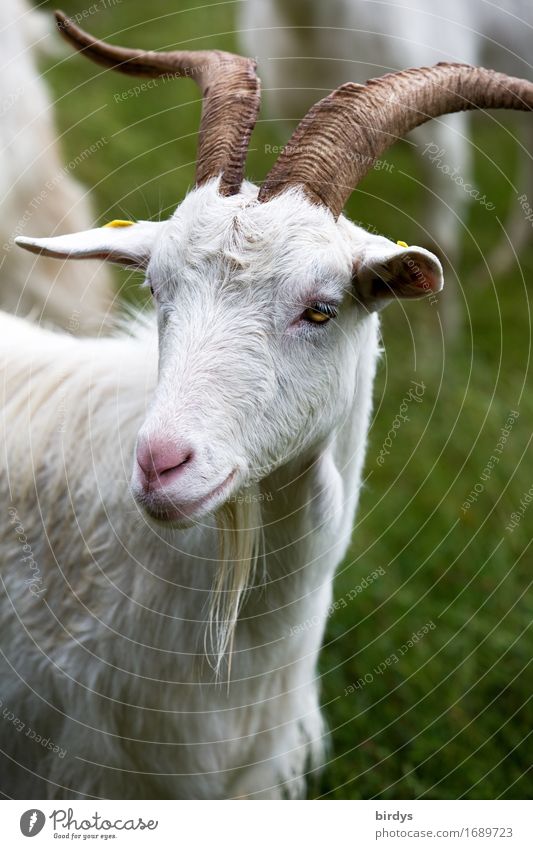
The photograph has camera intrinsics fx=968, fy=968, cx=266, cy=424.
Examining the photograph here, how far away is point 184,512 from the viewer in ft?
8.11

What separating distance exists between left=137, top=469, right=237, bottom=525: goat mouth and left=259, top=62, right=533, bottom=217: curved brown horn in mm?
866

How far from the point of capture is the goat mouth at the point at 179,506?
8.04 feet

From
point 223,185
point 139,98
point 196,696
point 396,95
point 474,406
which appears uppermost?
point 396,95

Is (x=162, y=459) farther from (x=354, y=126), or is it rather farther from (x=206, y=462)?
(x=354, y=126)

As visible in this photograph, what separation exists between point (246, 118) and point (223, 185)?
0.25m

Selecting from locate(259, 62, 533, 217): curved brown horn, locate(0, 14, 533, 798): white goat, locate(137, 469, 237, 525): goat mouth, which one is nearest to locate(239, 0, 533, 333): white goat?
locate(259, 62, 533, 217): curved brown horn

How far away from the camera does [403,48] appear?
7.04 meters

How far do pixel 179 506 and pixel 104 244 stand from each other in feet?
2.95

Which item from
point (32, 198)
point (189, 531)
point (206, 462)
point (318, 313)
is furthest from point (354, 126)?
point (32, 198)

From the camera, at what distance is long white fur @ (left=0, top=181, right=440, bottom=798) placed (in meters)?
2.67

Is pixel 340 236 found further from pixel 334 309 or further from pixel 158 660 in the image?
pixel 158 660

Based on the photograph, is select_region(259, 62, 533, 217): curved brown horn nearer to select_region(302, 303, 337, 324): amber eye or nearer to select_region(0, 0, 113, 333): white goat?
select_region(302, 303, 337, 324): amber eye

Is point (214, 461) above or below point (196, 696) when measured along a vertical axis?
above

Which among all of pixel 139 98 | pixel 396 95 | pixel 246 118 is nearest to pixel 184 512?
pixel 246 118
